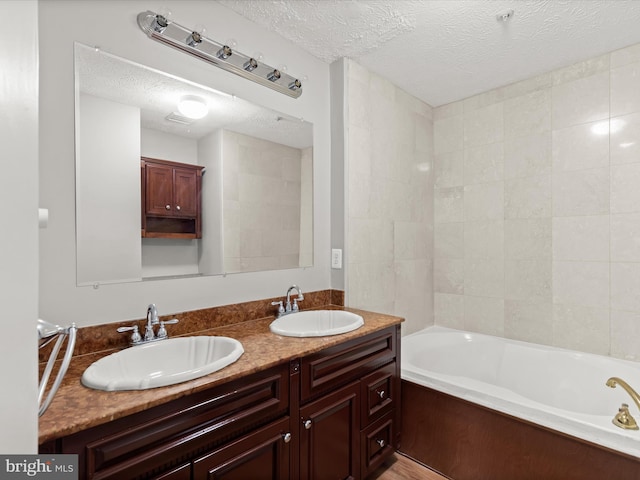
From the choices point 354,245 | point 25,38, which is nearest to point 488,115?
point 354,245

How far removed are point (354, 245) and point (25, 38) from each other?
6.22ft

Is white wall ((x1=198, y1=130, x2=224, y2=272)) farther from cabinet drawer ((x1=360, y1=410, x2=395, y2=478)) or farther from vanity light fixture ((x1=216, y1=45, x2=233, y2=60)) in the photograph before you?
cabinet drawer ((x1=360, y1=410, x2=395, y2=478))

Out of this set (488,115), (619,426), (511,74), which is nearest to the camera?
(619,426)

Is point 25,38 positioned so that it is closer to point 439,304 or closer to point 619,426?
point 619,426

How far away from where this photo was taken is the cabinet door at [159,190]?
1.46 metres

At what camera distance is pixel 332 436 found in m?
1.50

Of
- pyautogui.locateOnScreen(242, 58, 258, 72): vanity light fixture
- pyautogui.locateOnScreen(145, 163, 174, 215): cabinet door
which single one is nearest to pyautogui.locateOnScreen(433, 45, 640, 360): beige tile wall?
pyautogui.locateOnScreen(242, 58, 258, 72): vanity light fixture

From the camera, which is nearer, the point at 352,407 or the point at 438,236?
the point at 352,407

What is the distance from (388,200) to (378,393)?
4.45ft

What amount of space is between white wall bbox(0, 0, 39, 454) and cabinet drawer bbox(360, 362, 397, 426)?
1410 mm

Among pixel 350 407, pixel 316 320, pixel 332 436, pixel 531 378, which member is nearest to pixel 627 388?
pixel 531 378

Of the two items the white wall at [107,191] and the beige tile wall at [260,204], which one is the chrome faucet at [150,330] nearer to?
the white wall at [107,191]

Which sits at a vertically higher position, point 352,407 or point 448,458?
point 352,407

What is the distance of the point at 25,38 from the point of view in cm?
51
